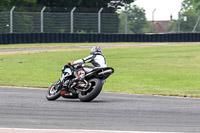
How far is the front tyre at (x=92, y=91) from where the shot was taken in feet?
36.8

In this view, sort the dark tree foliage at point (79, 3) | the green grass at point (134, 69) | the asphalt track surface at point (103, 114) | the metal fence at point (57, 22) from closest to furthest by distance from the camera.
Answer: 1. the asphalt track surface at point (103, 114)
2. the green grass at point (134, 69)
3. the metal fence at point (57, 22)
4. the dark tree foliage at point (79, 3)

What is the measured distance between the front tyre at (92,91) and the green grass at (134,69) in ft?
10.9

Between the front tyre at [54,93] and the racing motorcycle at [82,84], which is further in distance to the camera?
the front tyre at [54,93]

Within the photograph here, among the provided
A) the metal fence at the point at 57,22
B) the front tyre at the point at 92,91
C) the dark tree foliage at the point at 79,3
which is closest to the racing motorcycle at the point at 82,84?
the front tyre at the point at 92,91

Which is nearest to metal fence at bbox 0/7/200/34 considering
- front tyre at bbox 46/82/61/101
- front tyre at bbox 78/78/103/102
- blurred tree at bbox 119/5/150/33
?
blurred tree at bbox 119/5/150/33

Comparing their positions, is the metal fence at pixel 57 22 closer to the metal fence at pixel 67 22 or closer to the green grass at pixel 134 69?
the metal fence at pixel 67 22

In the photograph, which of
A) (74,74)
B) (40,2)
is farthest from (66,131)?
(40,2)

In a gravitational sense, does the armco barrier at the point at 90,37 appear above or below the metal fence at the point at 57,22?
below

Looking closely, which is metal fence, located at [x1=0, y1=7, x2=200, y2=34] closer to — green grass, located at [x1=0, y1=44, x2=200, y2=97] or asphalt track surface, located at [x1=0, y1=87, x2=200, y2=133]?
green grass, located at [x1=0, y1=44, x2=200, y2=97]

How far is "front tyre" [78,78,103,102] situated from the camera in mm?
11219

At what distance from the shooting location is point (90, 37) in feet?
124

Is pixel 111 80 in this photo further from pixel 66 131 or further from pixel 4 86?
pixel 66 131

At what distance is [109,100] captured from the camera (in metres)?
12.1

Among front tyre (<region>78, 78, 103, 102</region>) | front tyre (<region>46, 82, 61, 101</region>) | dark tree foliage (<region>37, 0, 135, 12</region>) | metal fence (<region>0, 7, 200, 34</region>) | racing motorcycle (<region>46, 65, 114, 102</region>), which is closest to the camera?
front tyre (<region>78, 78, 103, 102</region>)
